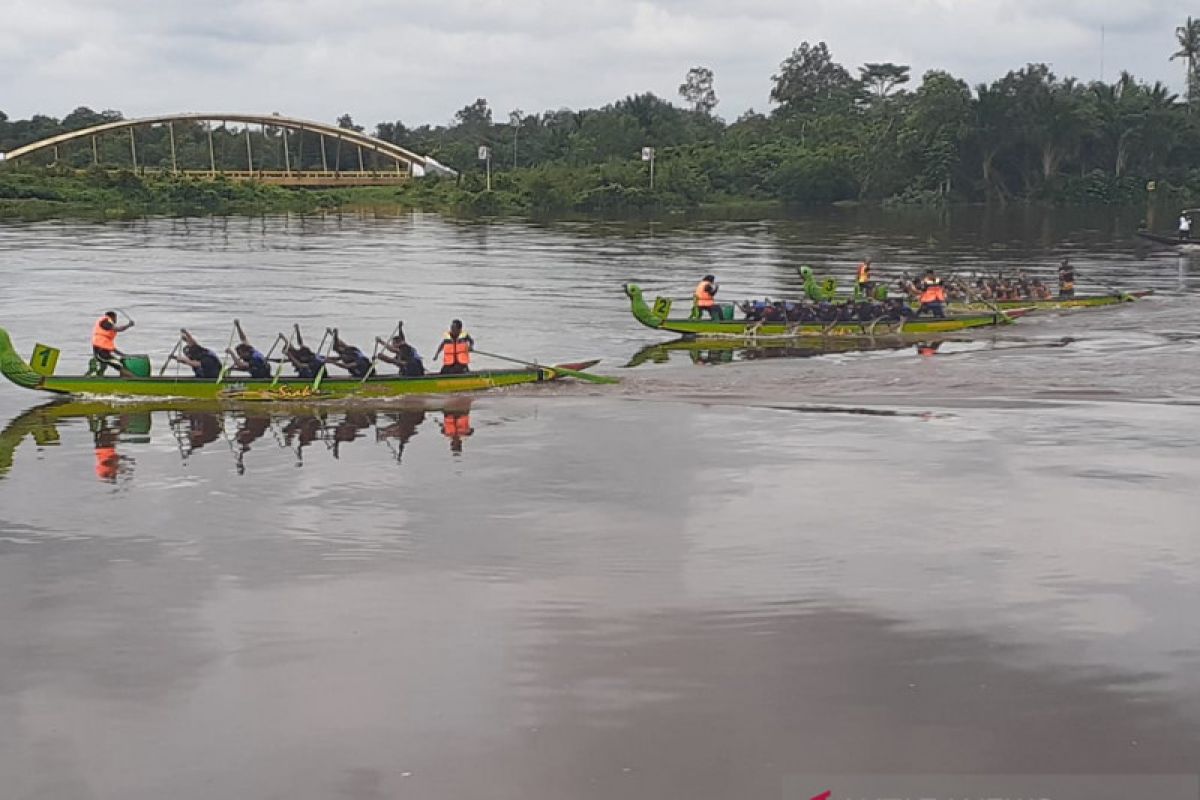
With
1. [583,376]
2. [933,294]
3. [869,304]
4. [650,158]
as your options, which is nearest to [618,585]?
[583,376]

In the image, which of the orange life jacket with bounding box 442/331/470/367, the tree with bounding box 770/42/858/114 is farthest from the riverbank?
the orange life jacket with bounding box 442/331/470/367

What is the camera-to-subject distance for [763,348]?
37.2 metres

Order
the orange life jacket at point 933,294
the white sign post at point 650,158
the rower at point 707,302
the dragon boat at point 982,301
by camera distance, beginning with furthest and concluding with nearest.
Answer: the white sign post at point 650,158 < the dragon boat at point 982,301 < the orange life jacket at point 933,294 < the rower at point 707,302

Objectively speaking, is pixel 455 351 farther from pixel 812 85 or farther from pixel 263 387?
pixel 812 85

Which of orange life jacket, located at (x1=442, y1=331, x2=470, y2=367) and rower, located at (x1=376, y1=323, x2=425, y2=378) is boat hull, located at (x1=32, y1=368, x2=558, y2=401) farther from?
orange life jacket, located at (x1=442, y1=331, x2=470, y2=367)

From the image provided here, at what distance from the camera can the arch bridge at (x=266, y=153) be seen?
143 meters

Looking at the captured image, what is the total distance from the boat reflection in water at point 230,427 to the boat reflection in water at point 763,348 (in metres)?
9.91

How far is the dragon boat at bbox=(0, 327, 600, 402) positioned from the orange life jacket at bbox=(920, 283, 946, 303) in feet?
53.7

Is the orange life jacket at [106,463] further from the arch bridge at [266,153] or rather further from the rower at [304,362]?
the arch bridge at [266,153]

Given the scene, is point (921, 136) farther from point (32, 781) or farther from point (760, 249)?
point (32, 781)

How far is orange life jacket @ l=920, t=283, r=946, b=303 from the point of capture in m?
39.2

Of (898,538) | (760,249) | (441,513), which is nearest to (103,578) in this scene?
(441,513)

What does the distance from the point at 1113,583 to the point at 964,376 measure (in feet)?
52.3

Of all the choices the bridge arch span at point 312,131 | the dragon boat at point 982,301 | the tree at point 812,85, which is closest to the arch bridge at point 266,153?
the bridge arch span at point 312,131
